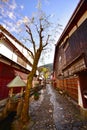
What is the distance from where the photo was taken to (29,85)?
6754mm

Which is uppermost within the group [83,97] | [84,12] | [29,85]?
[84,12]

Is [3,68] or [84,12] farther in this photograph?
[3,68]

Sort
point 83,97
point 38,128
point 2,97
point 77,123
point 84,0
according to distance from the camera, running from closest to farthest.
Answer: point 38,128
point 77,123
point 83,97
point 84,0
point 2,97

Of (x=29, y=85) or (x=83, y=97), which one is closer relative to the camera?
(x=29, y=85)

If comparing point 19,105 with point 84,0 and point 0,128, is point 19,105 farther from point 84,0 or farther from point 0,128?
point 84,0

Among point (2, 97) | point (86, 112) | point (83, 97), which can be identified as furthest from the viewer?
point (2, 97)

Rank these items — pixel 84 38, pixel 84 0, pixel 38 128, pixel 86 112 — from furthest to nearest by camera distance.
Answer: pixel 84 38 < pixel 84 0 < pixel 86 112 < pixel 38 128

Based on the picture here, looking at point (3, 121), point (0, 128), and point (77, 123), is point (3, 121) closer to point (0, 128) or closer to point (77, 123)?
point (0, 128)

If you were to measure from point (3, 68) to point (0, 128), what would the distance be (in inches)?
230

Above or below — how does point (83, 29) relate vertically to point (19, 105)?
above

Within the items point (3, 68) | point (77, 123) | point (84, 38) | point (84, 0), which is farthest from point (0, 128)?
point (84, 0)

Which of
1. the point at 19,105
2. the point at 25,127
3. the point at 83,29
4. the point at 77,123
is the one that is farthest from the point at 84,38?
the point at 25,127

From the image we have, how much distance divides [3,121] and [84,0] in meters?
9.66

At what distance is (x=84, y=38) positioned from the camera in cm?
948
